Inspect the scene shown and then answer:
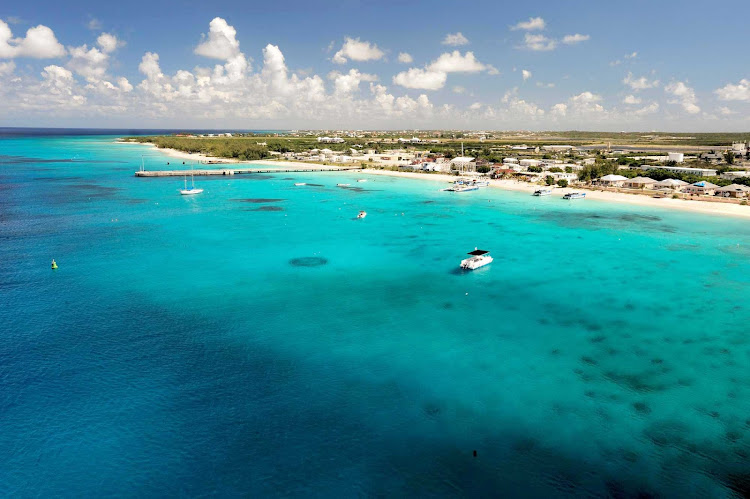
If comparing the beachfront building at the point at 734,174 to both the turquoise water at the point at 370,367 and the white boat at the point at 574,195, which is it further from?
the turquoise water at the point at 370,367

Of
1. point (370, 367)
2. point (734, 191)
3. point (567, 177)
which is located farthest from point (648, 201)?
point (370, 367)

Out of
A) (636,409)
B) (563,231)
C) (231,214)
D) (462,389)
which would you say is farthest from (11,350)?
(563,231)

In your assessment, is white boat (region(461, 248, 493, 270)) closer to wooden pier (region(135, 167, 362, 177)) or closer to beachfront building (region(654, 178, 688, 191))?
beachfront building (region(654, 178, 688, 191))

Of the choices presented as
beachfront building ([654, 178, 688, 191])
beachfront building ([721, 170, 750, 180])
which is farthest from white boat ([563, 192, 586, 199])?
beachfront building ([721, 170, 750, 180])

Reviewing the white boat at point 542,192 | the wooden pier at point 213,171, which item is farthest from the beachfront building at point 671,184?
the wooden pier at point 213,171

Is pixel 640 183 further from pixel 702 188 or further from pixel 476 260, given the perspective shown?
pixel 476 260

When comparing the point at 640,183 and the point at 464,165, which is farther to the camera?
the point at 464,165

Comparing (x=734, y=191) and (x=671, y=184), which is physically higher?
(x=671, y=184)
